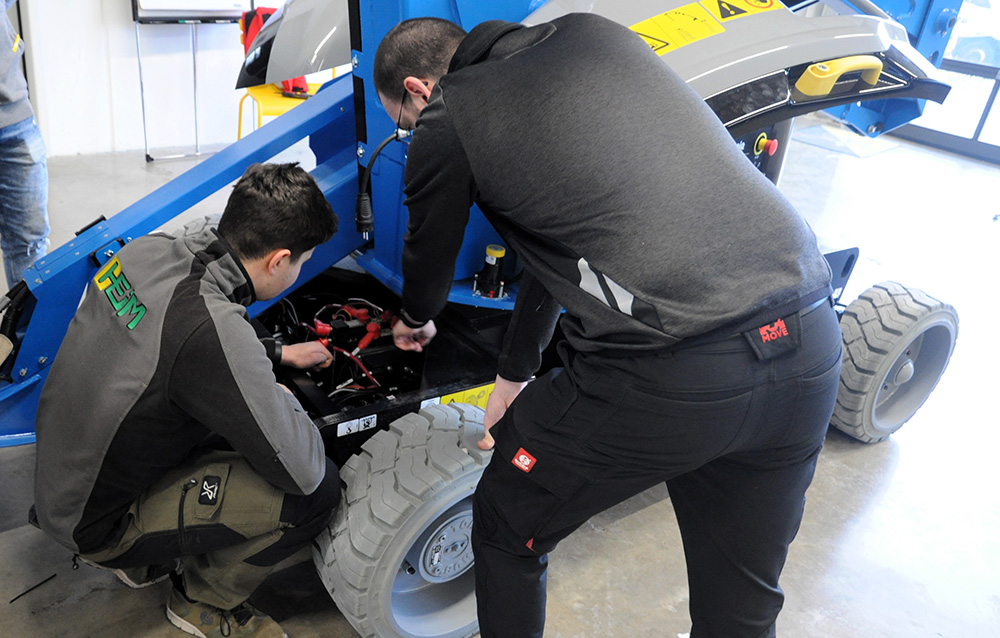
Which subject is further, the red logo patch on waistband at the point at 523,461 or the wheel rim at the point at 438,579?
the wheel rim at the point at 438,579

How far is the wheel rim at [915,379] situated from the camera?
3184 mm

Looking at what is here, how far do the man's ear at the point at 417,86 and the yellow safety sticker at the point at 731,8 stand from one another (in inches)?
32.5

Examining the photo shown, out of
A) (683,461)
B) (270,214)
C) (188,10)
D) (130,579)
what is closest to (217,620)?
(130,579)

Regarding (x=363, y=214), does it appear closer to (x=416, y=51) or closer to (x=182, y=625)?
(x=416, y=51)

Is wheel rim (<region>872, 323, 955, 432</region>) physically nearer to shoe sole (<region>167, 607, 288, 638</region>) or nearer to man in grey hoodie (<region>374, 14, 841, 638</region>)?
man in grey hoodie (<region>374, 14, 841, 638</region>)

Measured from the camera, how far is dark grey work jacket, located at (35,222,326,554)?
1.61 m

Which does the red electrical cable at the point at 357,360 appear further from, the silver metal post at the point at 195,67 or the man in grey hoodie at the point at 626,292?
the silver metal post at the point at 195,67

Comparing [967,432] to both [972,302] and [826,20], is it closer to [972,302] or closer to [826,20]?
[972,302]

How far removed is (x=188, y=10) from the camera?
5.60 meters

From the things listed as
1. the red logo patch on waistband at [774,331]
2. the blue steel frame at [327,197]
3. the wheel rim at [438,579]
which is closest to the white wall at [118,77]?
the blue steel frame at [327,197]

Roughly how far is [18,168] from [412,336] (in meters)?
1.86

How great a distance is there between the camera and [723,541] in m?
1.61

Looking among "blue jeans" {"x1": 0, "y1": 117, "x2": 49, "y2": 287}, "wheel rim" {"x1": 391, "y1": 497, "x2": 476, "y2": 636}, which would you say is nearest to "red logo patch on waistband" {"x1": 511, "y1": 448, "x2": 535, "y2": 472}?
"wheel rim" {"x1": 391, "y1": 497, "x2": 476, "y2": 636}

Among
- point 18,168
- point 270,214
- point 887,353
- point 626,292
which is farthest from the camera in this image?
point 18,168
